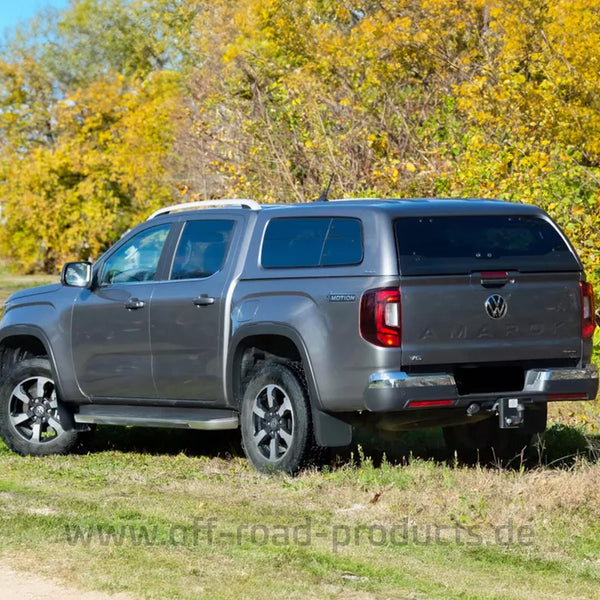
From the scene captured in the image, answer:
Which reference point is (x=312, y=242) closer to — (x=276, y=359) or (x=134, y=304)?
(x=276, y=359)

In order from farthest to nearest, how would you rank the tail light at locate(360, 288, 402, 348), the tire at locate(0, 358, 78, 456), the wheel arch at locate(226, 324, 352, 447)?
the tire at locate(0, 358, 78, 456) → the wheel arch at locate(226, 324, 352, 447) → the tail light at locate(360, 288, 402, 348)

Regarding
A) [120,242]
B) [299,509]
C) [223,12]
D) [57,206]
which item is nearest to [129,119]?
[57,206]

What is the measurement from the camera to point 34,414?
11.0m

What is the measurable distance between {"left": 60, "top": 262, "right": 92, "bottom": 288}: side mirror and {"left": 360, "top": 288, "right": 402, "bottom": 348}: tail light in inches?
113

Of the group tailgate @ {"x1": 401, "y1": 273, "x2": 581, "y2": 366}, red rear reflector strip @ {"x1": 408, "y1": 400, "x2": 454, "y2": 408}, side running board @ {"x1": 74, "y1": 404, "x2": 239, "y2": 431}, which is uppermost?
tailgate @ {"x1": 401, "y1": 273, "x2": 581, "y2": 366}

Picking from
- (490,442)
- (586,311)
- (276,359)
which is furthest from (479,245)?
(490,442)

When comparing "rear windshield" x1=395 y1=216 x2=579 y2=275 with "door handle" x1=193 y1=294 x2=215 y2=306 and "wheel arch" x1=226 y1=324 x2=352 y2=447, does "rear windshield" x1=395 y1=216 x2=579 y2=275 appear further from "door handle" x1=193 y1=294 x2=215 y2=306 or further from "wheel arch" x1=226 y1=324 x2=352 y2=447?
"door handle" x1=193 y1=294 x2=215 y2=306

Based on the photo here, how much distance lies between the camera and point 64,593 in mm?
6117

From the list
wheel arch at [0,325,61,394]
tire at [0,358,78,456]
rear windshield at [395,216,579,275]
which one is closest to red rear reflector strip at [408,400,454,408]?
rear windshield at [395,216,579,275]

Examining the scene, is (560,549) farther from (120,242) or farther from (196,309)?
(120,242)

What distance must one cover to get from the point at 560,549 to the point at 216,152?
17.4 meters

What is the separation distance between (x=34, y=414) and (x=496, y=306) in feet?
13.3

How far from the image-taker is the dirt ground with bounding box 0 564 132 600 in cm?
605

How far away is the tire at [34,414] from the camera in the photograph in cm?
1090
